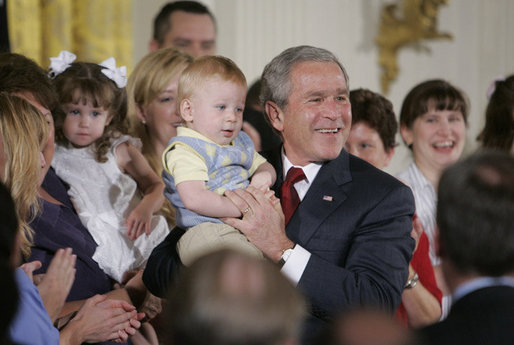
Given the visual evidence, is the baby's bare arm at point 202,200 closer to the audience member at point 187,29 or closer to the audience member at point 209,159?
the audience member at point 209,159

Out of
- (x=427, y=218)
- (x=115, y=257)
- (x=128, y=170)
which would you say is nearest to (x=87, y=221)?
(x=115, y=257)

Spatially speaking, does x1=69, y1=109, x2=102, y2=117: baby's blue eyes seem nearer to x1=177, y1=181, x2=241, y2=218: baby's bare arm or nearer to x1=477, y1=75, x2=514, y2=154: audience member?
x1=177, y1=181, x2=241, y2=218: baby's bare arm

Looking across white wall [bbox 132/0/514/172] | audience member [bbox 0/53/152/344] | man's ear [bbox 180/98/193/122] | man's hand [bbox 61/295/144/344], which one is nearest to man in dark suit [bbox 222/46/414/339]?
man's ear [bbox 180/98/193/122]

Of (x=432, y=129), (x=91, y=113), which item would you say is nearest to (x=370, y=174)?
(x=91, y=113)

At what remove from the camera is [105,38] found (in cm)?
579

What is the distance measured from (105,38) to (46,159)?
8.74 feet

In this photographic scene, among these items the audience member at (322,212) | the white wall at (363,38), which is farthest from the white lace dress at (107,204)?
the white wall at (363,38)

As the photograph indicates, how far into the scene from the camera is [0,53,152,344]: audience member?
320 cm

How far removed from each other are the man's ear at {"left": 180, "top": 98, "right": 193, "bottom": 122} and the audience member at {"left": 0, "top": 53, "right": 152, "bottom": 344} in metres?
0.56

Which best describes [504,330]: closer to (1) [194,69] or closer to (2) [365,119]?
(1) [194,69]

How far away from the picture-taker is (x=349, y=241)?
9.97 feet

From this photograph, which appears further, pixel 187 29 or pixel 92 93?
pixel 187 29

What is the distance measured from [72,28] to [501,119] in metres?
2.98

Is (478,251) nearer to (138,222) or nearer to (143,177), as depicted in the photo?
(138,222)
